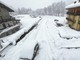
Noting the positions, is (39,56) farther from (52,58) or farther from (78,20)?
(78,20)

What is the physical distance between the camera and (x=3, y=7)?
19531 millimetres

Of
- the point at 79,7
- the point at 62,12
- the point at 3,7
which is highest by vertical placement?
the point at 3,7

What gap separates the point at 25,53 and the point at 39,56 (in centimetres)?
165

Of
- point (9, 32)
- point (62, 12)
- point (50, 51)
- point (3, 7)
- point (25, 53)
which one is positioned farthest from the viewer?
point (62, 12)

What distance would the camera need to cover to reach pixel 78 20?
1731cm

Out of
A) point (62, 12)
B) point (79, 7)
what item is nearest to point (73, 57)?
point (79, 7)

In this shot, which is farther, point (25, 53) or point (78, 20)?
point (78, 20)

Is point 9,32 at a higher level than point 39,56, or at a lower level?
higher

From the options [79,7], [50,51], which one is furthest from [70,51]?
[79,7]

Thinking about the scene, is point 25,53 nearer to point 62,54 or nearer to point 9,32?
point 62,54

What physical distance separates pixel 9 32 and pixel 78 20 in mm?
13281

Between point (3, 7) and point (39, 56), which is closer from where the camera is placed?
point (39, 56)

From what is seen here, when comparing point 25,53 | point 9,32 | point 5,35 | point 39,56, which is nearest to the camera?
point 25,53

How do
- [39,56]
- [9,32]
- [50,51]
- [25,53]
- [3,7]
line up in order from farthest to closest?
[3,7] → [9,32] → [50,51] → [39,56] → [25,53]
